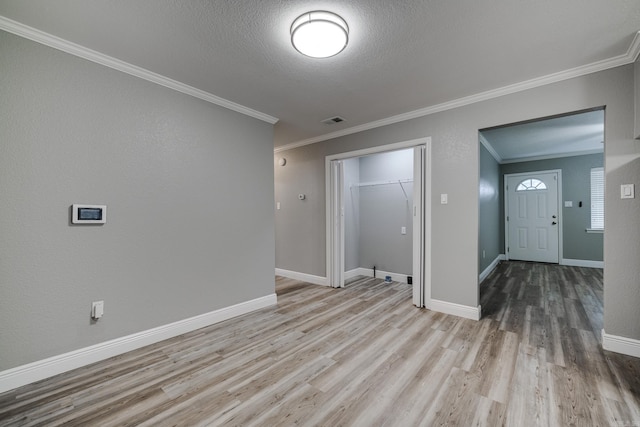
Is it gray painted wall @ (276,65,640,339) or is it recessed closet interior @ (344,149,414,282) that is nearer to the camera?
gray painted wall @ (276,65,640,339)

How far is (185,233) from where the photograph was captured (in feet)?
8.98

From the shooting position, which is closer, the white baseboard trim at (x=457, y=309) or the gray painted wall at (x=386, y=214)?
the white baseboard trim at (x=457, y=309)

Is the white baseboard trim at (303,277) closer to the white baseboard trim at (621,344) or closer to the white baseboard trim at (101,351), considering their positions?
the white baseboard trim at (101,351)

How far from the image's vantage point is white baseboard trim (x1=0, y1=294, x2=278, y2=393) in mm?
1844

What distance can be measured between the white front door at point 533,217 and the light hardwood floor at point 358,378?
3.84m

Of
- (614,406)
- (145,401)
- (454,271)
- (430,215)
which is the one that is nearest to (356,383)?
(145,401)

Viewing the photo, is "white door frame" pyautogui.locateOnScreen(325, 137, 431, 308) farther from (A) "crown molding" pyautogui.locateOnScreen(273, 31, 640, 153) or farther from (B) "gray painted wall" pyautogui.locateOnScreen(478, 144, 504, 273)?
(B) "gray painted wall" pyautogui.locateOnScreen(478, 144, 504, 273)

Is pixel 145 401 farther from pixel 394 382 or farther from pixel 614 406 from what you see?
pixel 614 406

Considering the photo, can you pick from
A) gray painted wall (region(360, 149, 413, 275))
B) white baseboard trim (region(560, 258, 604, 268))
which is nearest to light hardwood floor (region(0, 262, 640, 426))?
gray painted wall (region(360, 149, 413, 275))

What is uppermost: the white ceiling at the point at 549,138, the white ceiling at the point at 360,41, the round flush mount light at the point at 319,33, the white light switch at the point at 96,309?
the white ceiling at the point at 549,138

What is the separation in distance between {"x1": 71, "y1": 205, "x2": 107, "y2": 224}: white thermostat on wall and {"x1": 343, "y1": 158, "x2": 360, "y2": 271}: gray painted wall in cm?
354

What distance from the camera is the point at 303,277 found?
4.79 m

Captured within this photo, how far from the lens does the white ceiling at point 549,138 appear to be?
3.90m

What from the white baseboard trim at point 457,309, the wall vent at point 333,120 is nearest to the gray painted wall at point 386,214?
the white baseboard trim at point 457,309
